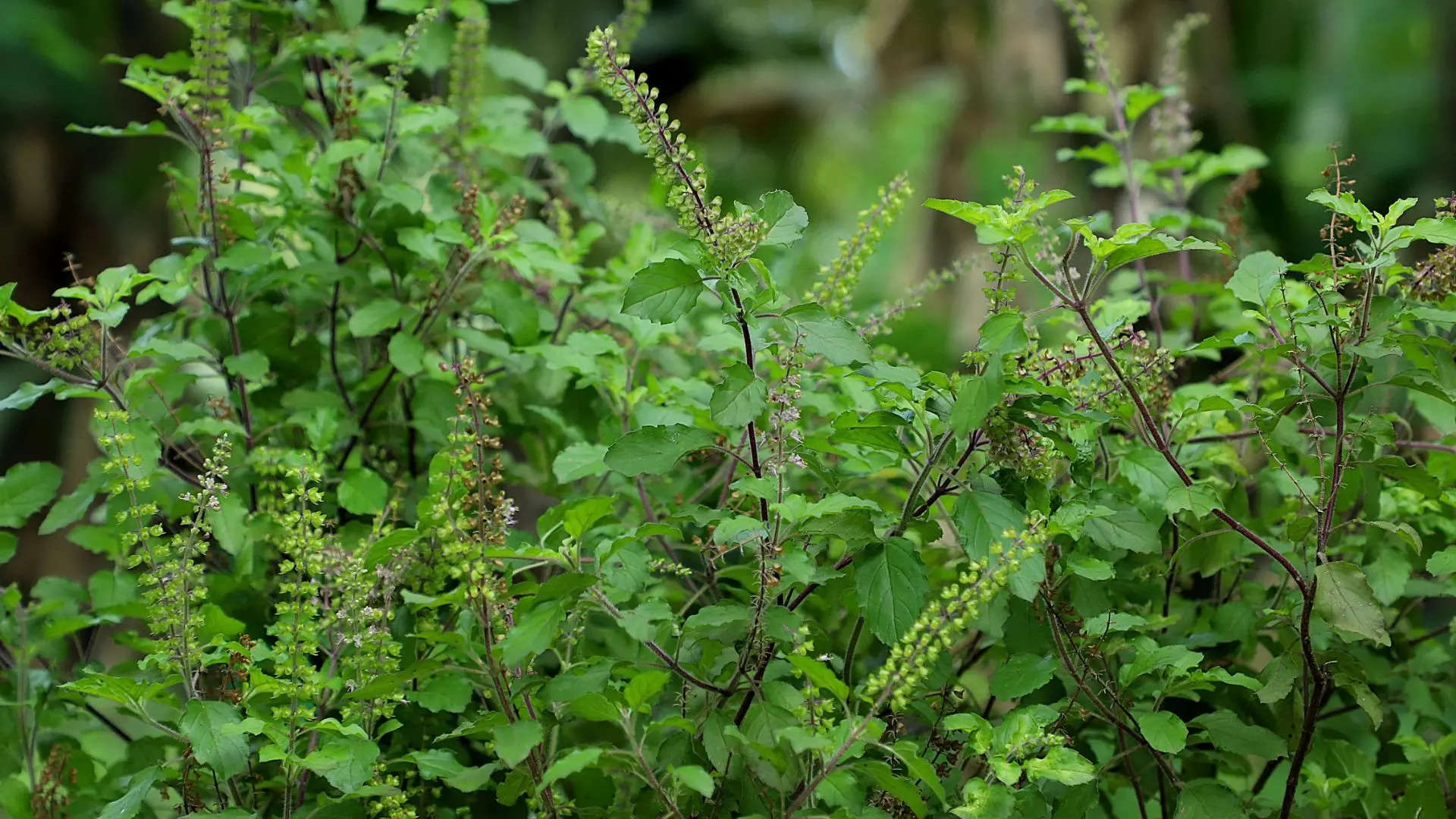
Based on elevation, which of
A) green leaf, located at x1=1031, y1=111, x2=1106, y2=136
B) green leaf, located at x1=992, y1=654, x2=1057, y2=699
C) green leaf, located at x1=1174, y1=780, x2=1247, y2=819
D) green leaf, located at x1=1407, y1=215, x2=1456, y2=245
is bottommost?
green leaf, located at x1=1174, y1=780, x2=1247, y2=819

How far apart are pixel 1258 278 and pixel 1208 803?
0.61 meters

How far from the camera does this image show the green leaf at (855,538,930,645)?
47.1 inches

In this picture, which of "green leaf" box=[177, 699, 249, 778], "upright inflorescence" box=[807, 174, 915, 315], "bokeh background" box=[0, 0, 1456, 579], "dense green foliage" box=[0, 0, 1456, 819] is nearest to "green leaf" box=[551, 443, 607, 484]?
"dense green foliage" box=[0, 0, 1456, 819]

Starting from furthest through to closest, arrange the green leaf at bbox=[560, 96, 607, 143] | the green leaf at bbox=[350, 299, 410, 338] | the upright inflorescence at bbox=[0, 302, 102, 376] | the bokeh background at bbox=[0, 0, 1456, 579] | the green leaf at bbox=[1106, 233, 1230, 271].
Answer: the bokeh background at bbox=[0, 0, 1456, 579] → the green leaf at bbox=[560, 96, 607, 143] → the green leaf at bbox=[350, 299, 410, 338] → the upright inflorescence at bbox=[0, 302, 102, 376] → the green leaf at bbox=[1106, 233, 1230, 271]

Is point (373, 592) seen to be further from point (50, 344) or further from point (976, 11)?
point (976, 11)

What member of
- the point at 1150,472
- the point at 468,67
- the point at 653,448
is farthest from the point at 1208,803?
the point at 468,67

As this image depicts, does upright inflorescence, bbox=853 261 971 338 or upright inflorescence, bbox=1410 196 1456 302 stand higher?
upright inflorescence, bbox=1410 196 1456 302

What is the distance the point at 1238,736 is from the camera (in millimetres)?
1351

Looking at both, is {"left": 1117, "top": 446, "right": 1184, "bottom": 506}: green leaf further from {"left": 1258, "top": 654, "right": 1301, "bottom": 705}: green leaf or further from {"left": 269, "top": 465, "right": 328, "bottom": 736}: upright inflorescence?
{"left": 269, "top": 465, "right": 328, "bottom": 736}: upright inflorescence

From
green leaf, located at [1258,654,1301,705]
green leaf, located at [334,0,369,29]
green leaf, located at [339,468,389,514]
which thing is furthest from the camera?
Result: green leaf, located at [334,0,369,29]

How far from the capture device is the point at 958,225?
740 cm

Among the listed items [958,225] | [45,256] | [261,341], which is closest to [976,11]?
[958,225]

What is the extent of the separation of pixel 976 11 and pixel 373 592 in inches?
291

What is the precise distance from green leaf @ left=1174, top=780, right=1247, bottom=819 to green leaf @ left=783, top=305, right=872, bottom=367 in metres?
0.63
